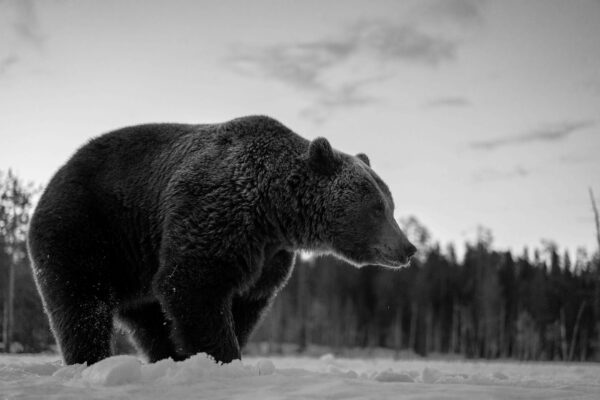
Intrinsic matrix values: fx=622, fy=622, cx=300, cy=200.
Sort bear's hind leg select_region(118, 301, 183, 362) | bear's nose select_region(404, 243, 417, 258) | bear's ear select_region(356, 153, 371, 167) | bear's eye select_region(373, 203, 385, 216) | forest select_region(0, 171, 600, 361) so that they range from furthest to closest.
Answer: forest select_region(0, 171, 600, 361) → bear's ear select_region(356, 153, 371, 167) → bear's hind leg select_region(118, 301, 183, 362) → bear's eye select_region(373, 203, 385, 216) → bear's nose select_region(404, 243, 417, 258)

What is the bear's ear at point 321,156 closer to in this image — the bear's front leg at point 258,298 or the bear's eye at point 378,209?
the bear's eye at point 378,209

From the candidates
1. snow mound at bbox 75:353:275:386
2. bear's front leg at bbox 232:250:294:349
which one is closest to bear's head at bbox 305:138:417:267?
bear's front leg at bbox 232:250:294:349

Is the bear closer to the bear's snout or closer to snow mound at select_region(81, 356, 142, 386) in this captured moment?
the bear's snout

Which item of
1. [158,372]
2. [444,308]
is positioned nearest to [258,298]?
[158,372]

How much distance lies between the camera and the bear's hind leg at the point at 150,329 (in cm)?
661

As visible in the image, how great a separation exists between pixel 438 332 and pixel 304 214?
5728 cm

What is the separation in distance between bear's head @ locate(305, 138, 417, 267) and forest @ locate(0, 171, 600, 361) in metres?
46.6

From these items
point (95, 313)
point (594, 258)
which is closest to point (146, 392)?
point (95, 313)

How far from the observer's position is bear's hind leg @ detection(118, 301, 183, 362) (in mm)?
6605

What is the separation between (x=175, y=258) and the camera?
562 centimetres

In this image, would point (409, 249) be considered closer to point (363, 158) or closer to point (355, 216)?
point (355, 216)

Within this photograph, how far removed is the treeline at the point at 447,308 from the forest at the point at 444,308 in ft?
0.32

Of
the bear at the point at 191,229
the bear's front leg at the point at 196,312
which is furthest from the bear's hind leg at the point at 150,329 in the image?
the bear's front leg at the point at 196,312

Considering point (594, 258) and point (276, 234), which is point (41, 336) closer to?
point (276, 234)
